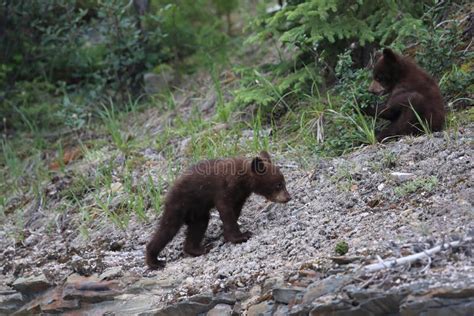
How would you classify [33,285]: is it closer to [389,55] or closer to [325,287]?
[325,287]

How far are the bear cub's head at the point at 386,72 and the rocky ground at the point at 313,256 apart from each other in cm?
71

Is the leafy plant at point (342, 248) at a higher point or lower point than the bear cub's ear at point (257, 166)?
lower

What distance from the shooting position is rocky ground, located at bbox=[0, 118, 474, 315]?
543 centimetres

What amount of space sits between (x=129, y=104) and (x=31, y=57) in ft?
6.05

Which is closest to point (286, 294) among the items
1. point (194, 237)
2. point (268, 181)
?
point (268, 181)

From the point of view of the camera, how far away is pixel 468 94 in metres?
8.62

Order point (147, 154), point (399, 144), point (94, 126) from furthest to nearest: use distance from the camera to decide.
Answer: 1. point (94, 126)
2. point (147, 154)
3. point (399, 144)

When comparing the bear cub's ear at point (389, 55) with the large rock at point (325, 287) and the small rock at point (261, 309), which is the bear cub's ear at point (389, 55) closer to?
the large rock at point (325, 287)

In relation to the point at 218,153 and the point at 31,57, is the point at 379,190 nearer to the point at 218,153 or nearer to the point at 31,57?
the point at 218,153

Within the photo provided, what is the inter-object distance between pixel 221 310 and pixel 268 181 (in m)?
1.53

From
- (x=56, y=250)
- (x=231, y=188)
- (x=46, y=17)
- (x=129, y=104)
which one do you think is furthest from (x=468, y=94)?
(x=46, y=17)

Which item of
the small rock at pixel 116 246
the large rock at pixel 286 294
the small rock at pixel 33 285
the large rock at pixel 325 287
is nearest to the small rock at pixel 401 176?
the large rock at pixel 325 287

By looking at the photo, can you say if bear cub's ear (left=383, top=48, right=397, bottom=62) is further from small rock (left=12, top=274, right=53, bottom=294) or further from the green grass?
small rock (left=12, top=274, right=53, bottom=294)

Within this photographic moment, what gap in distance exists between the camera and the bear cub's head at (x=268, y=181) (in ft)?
24.2
